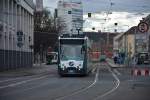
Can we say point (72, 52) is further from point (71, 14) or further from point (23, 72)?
point (71, 14)

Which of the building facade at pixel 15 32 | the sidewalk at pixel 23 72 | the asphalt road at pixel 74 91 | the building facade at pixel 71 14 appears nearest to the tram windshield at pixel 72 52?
the sidewalk at pixel 23 72

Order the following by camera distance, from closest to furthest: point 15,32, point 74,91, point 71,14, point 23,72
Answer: point 74,91 → point 23,72 → point 15,32 → point 71,14

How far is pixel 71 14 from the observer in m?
130

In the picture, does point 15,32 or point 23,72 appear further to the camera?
point 15,32

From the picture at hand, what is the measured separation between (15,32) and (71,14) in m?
56.8

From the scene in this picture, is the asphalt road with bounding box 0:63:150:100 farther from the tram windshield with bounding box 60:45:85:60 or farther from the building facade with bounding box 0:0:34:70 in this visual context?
the building facade with bounding box 0:0:34:70

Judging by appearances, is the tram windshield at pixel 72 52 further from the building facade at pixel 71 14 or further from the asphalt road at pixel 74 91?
the building facade at pixel 71 14

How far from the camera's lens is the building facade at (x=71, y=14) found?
398 ft

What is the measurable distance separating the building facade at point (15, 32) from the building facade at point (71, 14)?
1180 inches

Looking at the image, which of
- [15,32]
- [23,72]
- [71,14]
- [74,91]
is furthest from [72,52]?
[71,14]

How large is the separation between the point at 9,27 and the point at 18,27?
9884 mm

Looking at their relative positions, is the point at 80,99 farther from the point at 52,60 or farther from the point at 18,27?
the point at 52,60

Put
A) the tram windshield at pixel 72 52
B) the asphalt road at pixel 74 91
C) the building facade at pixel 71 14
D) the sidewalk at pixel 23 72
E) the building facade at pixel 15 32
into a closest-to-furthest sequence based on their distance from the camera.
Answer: the asphalt road at pixel 74 91 → the tram windshield at pixel 72 52 → the sidewalk at pixel 23 72 → the building facade at pixel 15 32 → the building facade at pixel 71 14

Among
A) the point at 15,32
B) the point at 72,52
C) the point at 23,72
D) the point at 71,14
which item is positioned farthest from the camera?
the point at 71,14
